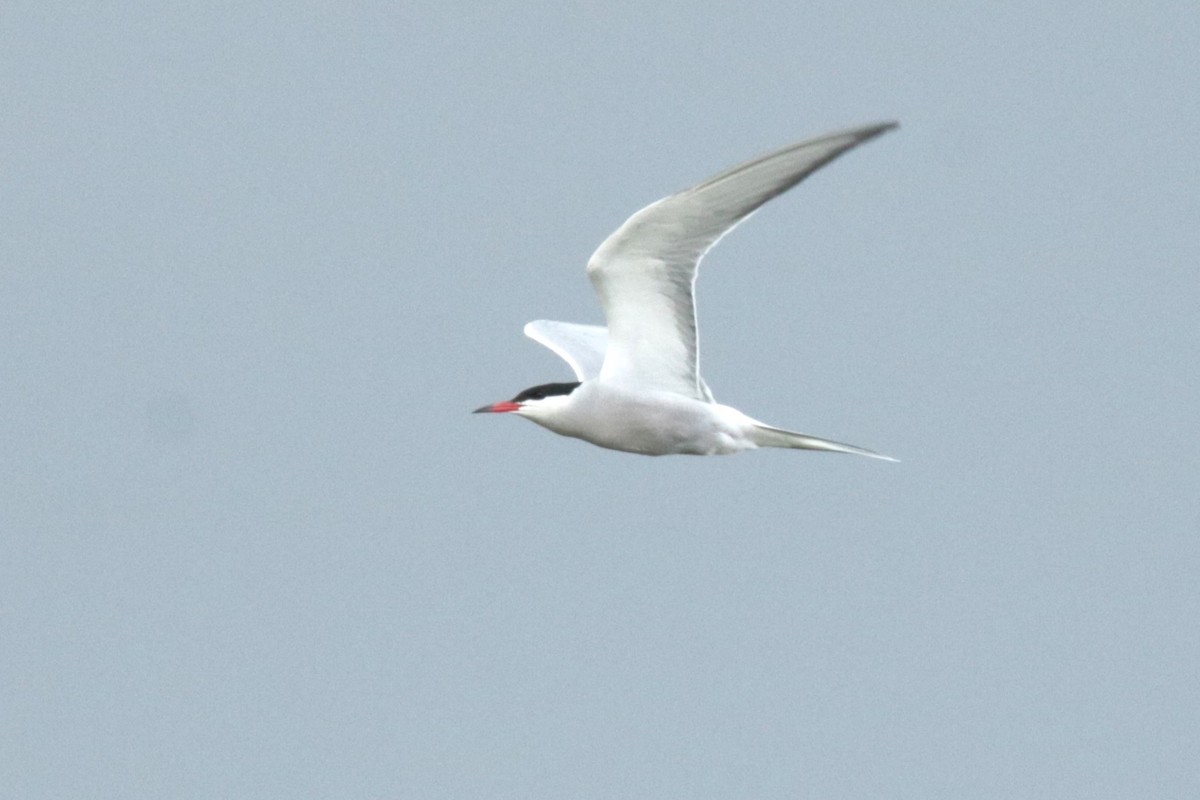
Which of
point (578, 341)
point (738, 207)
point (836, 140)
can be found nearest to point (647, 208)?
point (738, 207)

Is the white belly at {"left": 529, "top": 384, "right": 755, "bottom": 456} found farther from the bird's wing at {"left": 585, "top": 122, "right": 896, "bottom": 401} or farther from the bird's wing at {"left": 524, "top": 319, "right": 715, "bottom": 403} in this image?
the bird's wing at {"left": 524, "top": 319, "right": 715, "bottom": 403}

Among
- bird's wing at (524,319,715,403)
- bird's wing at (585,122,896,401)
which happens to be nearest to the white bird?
bird's wing at (585,122,896,401)

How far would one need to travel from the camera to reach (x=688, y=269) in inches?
368

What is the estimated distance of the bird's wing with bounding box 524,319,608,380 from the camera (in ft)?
36.8

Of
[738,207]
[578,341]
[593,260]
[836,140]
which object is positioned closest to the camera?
[836,140]

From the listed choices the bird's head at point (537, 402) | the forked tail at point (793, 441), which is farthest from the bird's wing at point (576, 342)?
the forked tail at point (793, 441)

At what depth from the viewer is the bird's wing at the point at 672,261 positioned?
27.3ft

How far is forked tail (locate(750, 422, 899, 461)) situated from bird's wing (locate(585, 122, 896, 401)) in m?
0.36

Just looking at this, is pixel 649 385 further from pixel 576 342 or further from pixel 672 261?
pixel 576 342

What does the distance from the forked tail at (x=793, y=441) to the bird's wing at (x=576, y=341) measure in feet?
4.67

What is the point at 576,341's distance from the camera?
11.7 meters

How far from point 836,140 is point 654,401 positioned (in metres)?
2.28

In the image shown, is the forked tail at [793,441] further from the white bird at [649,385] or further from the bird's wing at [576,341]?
the bird's wing at [576,341]

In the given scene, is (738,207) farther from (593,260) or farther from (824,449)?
(824,449)
